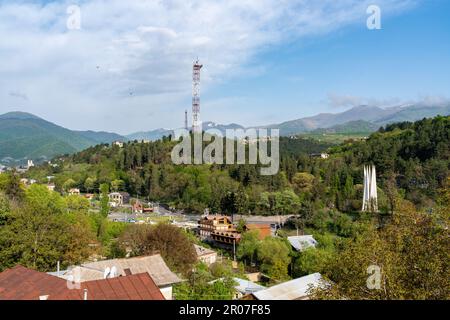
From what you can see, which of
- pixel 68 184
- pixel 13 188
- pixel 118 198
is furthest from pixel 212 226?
pixel 68 184

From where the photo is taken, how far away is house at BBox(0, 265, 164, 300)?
870 cm

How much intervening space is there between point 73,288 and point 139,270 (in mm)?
5655

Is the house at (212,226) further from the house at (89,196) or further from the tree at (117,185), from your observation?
the tree at (117,185)

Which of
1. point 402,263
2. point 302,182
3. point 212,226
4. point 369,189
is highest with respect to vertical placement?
point 402,263

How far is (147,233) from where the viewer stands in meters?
20.2

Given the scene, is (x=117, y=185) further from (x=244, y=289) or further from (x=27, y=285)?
(x=27, y=285)

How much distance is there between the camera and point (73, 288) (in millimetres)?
8688

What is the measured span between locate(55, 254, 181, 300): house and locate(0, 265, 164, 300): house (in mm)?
2977

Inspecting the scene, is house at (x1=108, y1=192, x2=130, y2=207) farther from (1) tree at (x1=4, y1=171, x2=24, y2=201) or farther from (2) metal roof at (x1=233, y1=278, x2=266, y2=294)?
(2) metal roof at (x1=233, y1=278, x2=266, y2=294)

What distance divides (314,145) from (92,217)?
75.6m

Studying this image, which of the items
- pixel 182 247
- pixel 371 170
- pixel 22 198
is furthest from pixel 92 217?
pixel 371 170

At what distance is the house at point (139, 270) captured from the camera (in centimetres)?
1304

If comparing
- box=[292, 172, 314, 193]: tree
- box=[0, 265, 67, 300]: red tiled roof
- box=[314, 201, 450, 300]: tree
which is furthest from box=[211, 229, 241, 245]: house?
box=[314, 201, 450, 300]: tree
